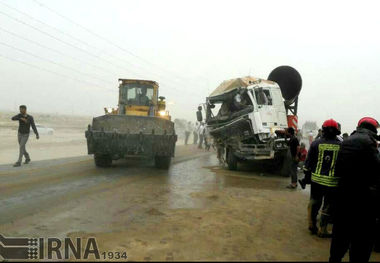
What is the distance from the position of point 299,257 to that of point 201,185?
14.6 feet

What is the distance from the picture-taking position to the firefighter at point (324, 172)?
4312 millimetres

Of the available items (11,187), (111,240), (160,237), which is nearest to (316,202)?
(160,237)

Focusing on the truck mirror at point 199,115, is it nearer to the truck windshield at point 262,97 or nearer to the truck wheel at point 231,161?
the truck wheel at point 231,161

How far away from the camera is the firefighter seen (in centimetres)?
431

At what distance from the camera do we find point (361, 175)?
3457 mm

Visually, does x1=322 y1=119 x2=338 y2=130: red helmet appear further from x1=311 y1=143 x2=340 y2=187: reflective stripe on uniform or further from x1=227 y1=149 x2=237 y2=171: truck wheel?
x1=227 y1=149 x2=237 y2=171: truck wheel

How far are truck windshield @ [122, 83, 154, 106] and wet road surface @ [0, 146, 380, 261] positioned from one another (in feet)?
13.8

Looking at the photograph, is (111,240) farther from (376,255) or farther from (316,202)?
(376,255)

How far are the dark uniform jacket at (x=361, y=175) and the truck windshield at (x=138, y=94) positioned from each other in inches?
378

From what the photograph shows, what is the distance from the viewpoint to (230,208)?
18.7 feet

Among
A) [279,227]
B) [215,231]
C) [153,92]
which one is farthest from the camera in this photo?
[153,92]

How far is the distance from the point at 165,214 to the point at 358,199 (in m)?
2.93

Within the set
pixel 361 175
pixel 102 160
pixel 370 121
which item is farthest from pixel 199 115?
pixel 361 175

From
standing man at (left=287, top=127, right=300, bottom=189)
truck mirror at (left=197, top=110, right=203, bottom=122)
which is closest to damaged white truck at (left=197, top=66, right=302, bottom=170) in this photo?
truck mirror at (left=197, top=110, right=203, bottom=122)
